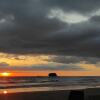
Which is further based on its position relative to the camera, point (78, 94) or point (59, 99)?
point (59, 99)

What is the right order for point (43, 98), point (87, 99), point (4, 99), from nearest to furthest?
point (87, 99)
point (4, 99)
point (43, 98)

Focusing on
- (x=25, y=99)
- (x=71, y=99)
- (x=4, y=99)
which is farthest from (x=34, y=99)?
(x=71, y=99)

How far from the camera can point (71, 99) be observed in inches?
651

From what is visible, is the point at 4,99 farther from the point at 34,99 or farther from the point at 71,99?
the point at 71,99

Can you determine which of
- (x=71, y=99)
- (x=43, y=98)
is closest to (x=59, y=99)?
(x=43, y=98)

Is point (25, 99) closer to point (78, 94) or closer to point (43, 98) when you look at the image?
point (43, 98)

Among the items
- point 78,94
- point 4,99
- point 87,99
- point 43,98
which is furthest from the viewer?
point 43,98

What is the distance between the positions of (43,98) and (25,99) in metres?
1.66

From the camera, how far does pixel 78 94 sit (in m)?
16.5

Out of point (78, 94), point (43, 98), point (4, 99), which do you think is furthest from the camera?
point (43, 98)

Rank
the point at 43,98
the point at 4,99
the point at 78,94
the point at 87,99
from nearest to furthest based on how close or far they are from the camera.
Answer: the point at 78,94 < the point at 87,99 < the point at 4,99 < the point at 43,98

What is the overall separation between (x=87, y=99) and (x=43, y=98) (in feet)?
29.0

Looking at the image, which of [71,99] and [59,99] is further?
[59,99]

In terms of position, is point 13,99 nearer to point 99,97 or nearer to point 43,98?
point 43,98
